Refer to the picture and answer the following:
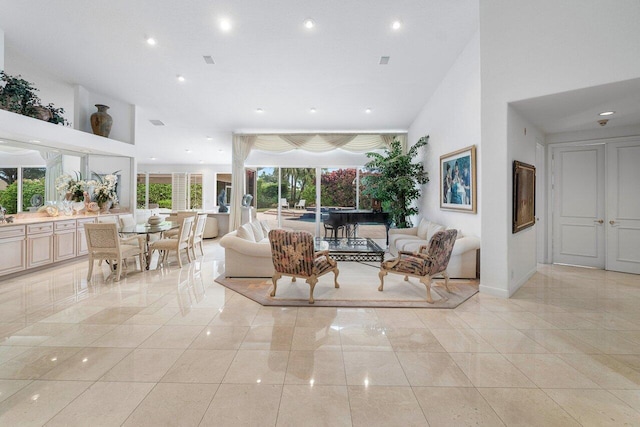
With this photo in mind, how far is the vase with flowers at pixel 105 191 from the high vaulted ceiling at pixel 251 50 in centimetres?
185

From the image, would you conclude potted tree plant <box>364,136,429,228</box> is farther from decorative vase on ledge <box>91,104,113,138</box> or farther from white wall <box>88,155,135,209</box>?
decorative vase on ledge <box>91,104,113,138</box>

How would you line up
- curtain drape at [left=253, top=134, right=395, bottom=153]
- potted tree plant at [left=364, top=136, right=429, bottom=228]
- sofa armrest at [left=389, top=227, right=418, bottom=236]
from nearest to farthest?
1. sofa armrest at [left=389, top=227, right=418, bottom=236]
2. potted tree plant at [left=364, top=136, right=429, bottom=228]
3. curtain drape at [left=253, top=134, right=395, bottom=153]

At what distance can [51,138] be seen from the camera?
5.06m

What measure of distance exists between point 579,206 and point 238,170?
26.3 feet

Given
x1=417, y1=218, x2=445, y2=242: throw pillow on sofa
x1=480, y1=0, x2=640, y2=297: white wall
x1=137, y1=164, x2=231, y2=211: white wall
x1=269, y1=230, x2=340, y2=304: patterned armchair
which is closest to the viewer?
x1=480, y1=0, x2=640, y2=297: white wall

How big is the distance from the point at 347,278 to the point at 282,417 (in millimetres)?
3034

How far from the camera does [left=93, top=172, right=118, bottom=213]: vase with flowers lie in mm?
6191

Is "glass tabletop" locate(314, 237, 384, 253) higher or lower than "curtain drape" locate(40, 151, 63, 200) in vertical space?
lower

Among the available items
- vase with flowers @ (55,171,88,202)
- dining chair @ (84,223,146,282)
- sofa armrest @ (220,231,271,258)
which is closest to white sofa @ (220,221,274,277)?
sofa armrest @ (220,231,271,258)

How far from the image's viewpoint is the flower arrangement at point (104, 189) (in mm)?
6184

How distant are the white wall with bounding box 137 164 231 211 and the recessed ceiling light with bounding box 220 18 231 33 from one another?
820 centimetres

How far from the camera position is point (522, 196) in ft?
13.6

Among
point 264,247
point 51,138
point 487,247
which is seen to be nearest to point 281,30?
point 264,247

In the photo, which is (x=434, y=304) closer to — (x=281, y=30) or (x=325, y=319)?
(x=325, y=319)
